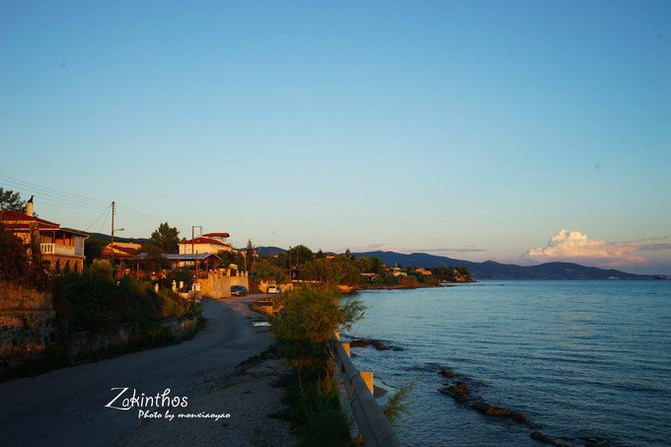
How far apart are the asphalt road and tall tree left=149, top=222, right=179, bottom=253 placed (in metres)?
Answer: 90.5

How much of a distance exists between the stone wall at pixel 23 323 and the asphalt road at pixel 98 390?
2.79 ft

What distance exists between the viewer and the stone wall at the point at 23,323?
13.5 meters

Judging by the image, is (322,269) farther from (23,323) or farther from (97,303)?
(23,323)

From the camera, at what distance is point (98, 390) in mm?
12766

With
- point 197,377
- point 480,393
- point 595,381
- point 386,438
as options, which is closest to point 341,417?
point 386,438

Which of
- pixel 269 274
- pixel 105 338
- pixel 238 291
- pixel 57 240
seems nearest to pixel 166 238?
pixel 269 274

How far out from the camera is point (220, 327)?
32750 millimetres

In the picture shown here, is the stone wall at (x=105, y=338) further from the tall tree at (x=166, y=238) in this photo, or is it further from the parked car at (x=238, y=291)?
the tall tree at (x=166, y=238)

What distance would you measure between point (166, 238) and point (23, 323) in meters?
101

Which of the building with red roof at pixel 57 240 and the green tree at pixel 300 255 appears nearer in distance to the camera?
the building with red roof at pixel 57 240

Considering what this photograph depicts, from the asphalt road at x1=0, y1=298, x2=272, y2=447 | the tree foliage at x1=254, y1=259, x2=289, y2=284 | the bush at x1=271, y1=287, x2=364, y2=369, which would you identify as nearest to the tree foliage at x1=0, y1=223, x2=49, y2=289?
the asphalt road at x1=0, y1=298, x2=272, y2=447

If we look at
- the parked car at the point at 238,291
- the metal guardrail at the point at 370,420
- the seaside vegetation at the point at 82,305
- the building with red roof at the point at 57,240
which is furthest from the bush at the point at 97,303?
the parked car at the point at 238,291

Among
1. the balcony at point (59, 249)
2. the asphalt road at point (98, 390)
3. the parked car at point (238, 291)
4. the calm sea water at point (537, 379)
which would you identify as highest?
the balcony at point (59, 249)

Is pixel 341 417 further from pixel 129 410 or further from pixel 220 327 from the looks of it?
pixel 220 327
